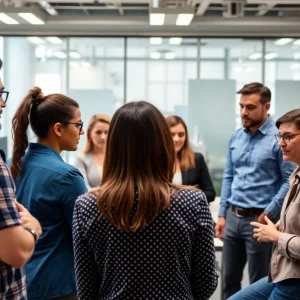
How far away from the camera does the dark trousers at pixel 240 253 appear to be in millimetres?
3227

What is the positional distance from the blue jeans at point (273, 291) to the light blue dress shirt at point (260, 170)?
810mm

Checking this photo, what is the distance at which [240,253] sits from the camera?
3.37 metres

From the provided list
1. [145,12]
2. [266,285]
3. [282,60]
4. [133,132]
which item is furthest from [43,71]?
[133,132]

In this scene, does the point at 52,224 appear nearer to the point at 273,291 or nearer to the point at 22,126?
the point at 22,126

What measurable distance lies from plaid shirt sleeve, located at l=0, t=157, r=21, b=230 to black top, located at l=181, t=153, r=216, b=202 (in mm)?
2547

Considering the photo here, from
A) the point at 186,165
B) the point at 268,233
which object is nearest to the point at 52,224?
the point at 268,233

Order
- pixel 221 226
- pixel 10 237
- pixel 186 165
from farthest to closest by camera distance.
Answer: pixel 186 165, pixel 221 226, pixel 10 237

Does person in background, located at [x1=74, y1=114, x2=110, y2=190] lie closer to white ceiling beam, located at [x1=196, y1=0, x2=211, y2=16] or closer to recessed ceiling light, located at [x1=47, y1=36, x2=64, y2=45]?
white ceiling beam, located at [x1=196, y1=0, x2=211, y2=16]

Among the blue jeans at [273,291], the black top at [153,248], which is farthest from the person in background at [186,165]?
the black top at [153,248]

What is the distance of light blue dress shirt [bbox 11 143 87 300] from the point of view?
194 centimetres

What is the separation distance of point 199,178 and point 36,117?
203 cm

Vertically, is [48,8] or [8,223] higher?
[48,8]

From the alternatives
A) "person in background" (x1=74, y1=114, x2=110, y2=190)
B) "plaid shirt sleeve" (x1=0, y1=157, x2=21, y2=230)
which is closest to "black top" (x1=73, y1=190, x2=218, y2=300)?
"plaid shirt sleeve" (x1=0, y1=157, x2=21, y2=230)

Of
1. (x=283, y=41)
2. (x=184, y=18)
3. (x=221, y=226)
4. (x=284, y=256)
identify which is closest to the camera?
(x=284, y=256)
